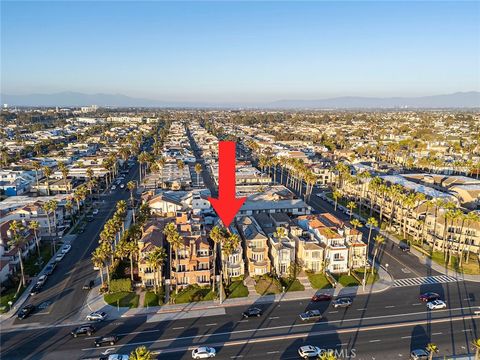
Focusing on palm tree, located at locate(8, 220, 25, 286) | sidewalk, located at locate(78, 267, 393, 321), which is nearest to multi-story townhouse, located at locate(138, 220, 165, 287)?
sidewalk, located at locate(78, 267, 393, 321)

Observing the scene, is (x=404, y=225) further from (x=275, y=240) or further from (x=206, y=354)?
(x=206, y=354)

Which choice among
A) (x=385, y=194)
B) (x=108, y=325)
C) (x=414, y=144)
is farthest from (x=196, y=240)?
(x=414, y=144)

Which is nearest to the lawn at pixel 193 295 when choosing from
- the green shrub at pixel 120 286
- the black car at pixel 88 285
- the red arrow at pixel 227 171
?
the green shrub at pixel 120 286

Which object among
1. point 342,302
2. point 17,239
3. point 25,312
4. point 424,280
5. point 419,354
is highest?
point 17,239

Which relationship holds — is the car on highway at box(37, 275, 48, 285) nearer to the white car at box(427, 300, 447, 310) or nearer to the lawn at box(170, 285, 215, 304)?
the lawn at box(170, 285, 215, 304)

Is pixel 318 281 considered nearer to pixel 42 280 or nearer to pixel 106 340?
pixel 106 340

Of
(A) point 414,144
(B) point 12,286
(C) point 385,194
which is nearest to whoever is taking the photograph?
(B) point 12,286

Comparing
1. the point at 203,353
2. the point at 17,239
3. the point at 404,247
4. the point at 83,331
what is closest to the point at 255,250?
the point at 203,353
